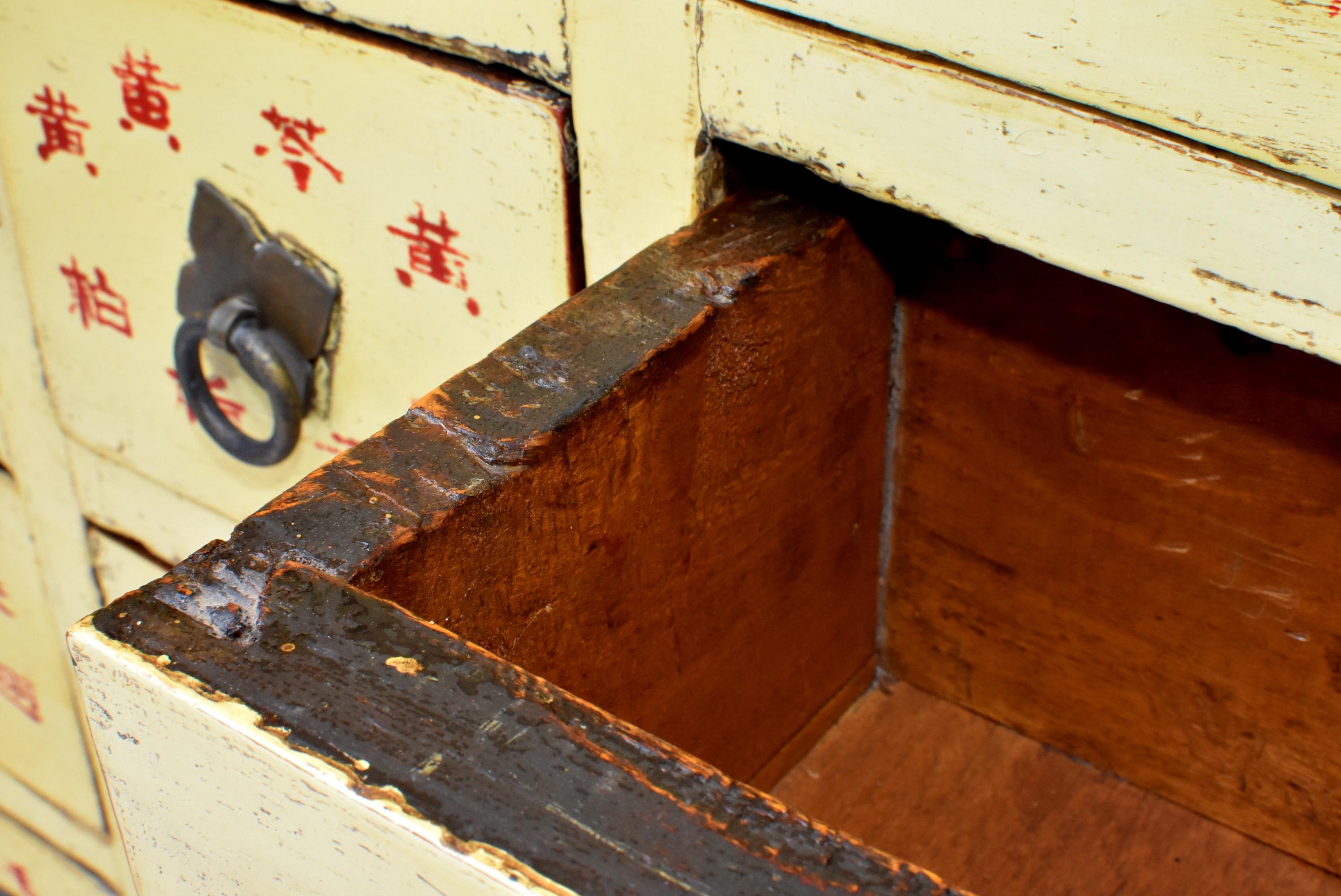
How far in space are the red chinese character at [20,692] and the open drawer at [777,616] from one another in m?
1.27

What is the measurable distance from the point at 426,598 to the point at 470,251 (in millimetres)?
446

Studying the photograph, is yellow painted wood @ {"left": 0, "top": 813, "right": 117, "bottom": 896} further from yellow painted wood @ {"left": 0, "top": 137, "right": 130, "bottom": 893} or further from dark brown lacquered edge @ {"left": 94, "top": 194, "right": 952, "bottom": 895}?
dark brown lacquered edge @ {"left": 94, "top": 194, "right": 952, "bottom": 895}

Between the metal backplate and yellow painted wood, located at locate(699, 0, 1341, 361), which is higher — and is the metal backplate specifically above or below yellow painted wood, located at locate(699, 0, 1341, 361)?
below

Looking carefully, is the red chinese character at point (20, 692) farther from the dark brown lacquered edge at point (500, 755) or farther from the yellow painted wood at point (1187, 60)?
the yellow painted wood at point (1187, 60)

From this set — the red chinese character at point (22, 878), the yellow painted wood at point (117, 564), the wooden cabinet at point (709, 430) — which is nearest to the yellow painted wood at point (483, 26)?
the wooden cabinet at point (709, 430)

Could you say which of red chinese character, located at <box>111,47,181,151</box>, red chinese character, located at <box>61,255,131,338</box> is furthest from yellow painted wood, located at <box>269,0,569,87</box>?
red chinese character, located at <box>61,255,131,338</box>

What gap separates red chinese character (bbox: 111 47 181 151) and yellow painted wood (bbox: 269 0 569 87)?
23 cm

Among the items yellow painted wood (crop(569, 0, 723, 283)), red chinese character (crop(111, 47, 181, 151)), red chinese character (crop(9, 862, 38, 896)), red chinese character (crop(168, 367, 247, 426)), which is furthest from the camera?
red chinese character (crop(9, 862, 38, 896))

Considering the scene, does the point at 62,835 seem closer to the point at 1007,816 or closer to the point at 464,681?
the point at 1007,816

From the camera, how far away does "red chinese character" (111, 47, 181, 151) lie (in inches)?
46.8

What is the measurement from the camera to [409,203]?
1099 mm

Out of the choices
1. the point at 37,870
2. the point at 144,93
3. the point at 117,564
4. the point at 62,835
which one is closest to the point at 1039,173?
the point at 144,93

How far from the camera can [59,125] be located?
1.29 m

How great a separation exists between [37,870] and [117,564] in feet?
2.37
